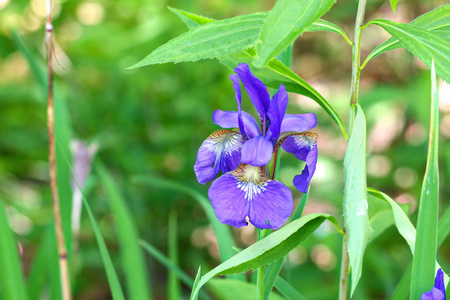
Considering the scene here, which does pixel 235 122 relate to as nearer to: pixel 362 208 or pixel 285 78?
pixel 285 78

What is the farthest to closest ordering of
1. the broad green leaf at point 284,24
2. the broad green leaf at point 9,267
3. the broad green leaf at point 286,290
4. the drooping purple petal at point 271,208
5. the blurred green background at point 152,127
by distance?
the blurred green background at point 152,127 < the broad green leaf at point 9,267 < the broad green leaf at point 286,290 < the drooping purple petal at point 271,208 < the broad green leaf at point 284,24

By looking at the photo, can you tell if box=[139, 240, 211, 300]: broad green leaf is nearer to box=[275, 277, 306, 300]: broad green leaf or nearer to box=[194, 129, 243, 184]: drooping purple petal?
box=[275, 277, 306, 300]: broad green leaf

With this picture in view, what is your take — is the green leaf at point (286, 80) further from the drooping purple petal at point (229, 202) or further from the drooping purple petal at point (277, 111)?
the drooping purple petal at point (229, 202)

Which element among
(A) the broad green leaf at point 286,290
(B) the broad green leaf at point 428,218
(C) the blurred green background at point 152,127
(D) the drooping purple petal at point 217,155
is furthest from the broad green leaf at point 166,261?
(C) the blurred green background at point 152,127

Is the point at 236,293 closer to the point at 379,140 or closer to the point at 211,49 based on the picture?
the point at 211,49

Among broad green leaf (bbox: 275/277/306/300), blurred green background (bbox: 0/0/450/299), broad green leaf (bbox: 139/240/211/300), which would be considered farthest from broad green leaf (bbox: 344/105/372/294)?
blurred green background (bbox: 0/0/450/299)

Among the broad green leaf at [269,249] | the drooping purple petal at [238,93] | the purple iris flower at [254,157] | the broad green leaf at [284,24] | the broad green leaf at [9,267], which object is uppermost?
the broad green leaf at [284,24]

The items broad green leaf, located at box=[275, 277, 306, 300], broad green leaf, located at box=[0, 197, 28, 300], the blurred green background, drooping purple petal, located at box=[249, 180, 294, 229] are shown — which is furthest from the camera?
the blurred green background
